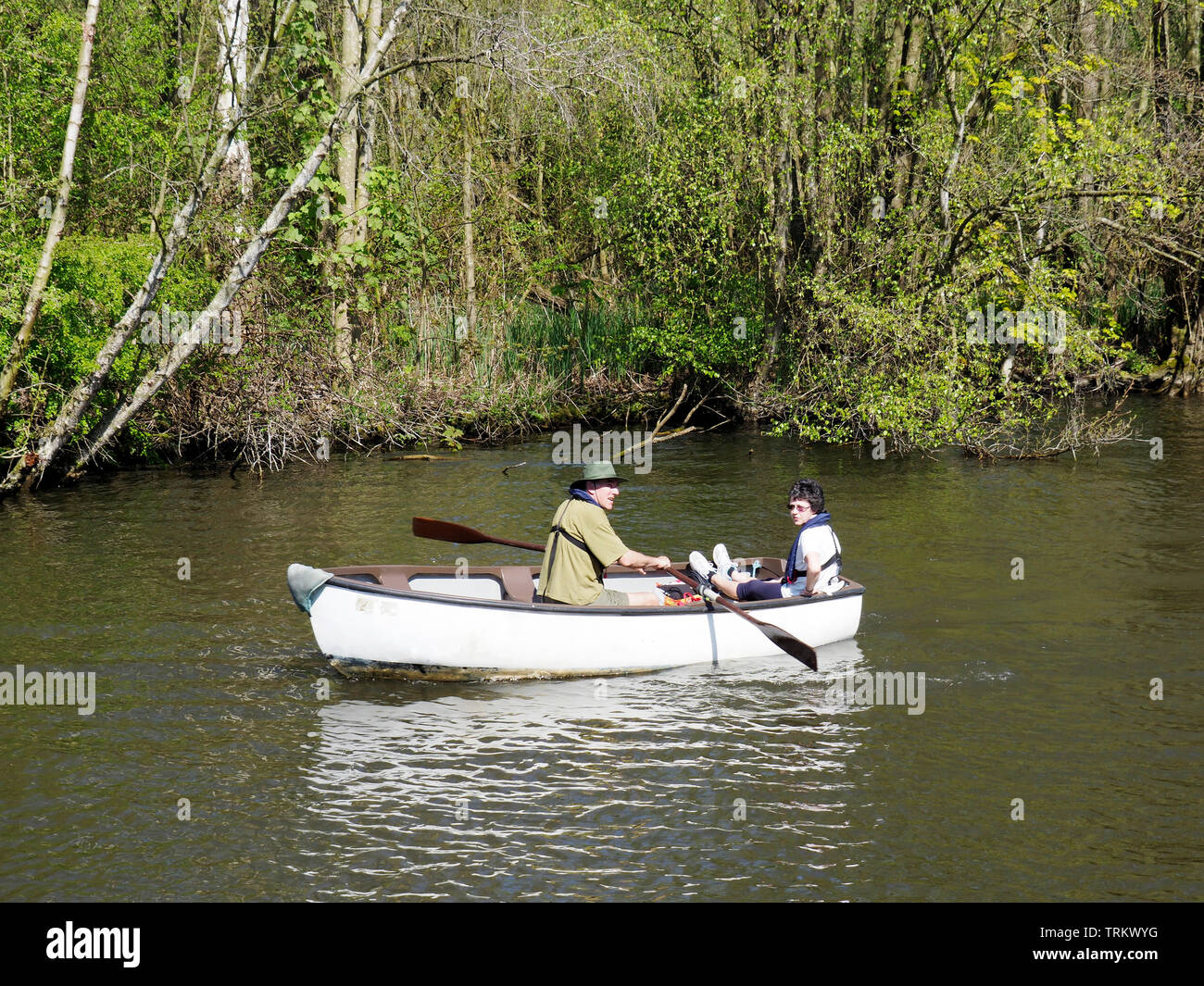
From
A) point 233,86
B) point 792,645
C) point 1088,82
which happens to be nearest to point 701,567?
point 792,645

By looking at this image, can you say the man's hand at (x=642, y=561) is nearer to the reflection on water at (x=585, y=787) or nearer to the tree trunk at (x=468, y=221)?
the reflection on water at (x=585, y=787)

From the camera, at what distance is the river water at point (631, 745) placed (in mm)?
6473

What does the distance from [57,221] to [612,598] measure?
29.8 ft

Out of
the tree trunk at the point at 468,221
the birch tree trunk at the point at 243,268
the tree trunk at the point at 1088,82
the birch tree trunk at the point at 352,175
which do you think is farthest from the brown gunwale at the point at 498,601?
the tree trunk at the point at 468,221

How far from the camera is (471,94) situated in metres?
22.8

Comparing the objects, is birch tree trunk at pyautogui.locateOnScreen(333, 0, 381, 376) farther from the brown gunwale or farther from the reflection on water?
the reflection on water

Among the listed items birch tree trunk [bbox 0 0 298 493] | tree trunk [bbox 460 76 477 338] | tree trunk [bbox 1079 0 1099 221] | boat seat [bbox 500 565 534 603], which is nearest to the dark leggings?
boat seat [bbox 500 565 534 603]

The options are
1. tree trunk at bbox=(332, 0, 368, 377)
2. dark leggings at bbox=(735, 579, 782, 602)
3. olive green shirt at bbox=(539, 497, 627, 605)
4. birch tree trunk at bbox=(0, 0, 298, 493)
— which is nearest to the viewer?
olive green shirt at bbox=(539, 497, 627, 605)

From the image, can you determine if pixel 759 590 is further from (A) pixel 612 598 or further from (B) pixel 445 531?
(B) pixel 445 531

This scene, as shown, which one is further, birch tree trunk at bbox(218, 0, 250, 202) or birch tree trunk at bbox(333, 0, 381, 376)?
birch tree trunk at bbox(333, 0, 381, 376)

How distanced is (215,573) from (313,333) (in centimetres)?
755

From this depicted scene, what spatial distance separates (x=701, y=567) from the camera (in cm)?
1010

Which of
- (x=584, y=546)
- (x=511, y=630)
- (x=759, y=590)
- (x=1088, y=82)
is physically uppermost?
(x=1088, y=82)

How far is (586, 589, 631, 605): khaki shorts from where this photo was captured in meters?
9.66
